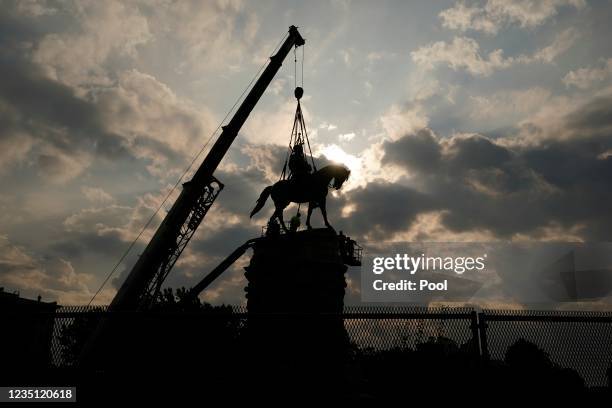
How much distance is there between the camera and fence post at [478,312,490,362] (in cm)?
729

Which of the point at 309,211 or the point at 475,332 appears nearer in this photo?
the point at 475,332

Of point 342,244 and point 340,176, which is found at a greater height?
point 340,176

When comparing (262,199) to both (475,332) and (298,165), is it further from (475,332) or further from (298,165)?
(475,332)

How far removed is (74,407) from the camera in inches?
308

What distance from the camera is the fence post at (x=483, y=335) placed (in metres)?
7.29

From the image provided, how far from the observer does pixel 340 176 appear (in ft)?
A: 57.4

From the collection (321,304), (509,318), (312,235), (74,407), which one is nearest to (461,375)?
(509,318)

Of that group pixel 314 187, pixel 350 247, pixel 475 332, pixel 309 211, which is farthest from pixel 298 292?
pixel 475 332

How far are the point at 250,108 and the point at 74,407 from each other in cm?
2018

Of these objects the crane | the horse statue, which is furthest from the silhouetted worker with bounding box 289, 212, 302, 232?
the crane

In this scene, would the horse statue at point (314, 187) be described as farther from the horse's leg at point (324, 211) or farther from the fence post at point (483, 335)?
the fence post at point (483, 335)

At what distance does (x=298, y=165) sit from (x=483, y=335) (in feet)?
38.2

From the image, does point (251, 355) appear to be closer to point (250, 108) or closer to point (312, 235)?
point (312, 235)

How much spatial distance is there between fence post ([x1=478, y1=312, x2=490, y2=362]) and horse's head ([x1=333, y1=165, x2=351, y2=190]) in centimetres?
1059
